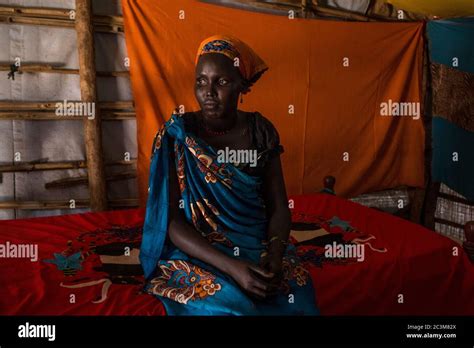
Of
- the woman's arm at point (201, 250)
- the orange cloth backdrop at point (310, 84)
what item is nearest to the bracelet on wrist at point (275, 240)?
the woman's arm at point (201, 250)

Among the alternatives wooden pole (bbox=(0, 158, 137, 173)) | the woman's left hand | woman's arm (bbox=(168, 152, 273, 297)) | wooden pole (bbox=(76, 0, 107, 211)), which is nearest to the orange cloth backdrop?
wooden pole (bbox=(76, 0, 107, 211))

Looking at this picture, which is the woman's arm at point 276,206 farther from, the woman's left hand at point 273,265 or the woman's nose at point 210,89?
the woman's nose at point 210,89

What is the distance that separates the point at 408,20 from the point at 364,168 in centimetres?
113

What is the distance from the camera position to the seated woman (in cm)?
141

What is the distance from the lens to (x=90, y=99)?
123 inches

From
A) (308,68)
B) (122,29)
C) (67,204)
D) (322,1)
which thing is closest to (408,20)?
(322,1)

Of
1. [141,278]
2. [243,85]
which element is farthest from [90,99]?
[243,85]

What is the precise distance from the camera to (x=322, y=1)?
3730mm

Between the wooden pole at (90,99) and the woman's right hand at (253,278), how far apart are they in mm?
2035

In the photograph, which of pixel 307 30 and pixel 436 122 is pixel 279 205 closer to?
pixel 307 30

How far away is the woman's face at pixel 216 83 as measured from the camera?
148 centimetres

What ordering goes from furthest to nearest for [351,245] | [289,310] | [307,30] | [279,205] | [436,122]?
[436,122] → [307,30] → [351,245] → [279,205] → [289,310]

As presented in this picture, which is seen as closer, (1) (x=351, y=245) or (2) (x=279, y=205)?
(2) (x=279, y=205)

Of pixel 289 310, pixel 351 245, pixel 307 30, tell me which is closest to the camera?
pixel 289 310
